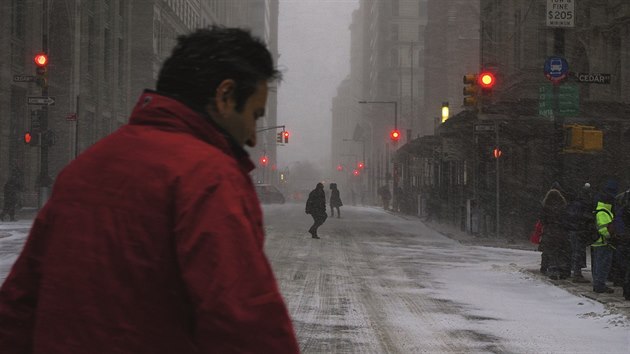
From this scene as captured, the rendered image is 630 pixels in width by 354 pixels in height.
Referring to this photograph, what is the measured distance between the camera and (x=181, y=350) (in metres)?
1.99

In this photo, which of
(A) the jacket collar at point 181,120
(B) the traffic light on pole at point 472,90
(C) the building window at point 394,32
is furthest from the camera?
(C) the building window at point 394,32

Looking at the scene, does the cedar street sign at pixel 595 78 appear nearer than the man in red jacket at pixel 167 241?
No

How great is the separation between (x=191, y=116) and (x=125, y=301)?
52cm

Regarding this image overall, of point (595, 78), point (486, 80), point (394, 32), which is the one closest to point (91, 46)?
point (486, 80)

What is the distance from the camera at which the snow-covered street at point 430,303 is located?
883 centimetres

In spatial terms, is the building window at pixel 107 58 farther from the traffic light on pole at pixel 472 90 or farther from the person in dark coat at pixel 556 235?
the person in dark coat at pixel 556 235

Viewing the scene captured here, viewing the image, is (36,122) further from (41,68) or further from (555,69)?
(555,69)

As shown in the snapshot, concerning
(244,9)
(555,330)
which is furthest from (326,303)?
(244,9)

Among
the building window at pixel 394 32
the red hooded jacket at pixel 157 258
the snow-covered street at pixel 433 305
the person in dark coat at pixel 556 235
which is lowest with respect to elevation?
the snow-covered street at pixel 433 305

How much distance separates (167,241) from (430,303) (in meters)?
10.2

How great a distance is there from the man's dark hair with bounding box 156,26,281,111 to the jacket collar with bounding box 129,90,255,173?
4 centimetres

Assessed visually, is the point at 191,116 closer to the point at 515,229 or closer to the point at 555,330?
the point at 555,330

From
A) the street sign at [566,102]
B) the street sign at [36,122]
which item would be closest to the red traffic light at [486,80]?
the street sign at [566,102]

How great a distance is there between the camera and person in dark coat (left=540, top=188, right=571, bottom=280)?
14727 mm
